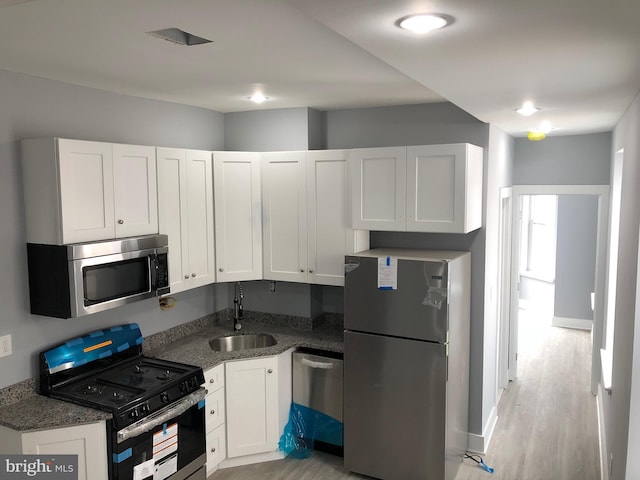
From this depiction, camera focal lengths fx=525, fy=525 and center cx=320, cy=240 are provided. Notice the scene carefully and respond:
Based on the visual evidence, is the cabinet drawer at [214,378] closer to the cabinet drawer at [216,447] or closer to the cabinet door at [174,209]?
the cabinet drawer at [216,447]

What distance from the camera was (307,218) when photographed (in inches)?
157

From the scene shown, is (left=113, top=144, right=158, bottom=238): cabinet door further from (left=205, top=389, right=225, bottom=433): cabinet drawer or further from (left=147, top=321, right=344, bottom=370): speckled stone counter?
(left=205, top=389, right=225, bottom=433): cabinet drawer

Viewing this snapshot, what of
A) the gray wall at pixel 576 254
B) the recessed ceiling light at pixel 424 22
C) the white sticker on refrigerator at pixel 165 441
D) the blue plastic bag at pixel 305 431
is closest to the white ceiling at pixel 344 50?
the recessed ceiling light at pixel 424 22

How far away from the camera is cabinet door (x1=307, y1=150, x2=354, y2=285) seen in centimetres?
385

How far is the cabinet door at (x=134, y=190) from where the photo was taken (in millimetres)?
3176

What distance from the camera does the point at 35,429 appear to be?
2.62 meters

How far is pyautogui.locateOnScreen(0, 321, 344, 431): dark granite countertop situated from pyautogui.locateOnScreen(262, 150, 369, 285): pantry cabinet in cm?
47

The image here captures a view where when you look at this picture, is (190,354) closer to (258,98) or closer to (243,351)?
(243,351)

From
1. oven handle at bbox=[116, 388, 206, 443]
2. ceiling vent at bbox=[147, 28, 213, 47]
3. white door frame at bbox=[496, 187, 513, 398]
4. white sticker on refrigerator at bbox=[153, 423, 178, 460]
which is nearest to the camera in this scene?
ceiling vent at bbox=[147, 28, 213, 47]

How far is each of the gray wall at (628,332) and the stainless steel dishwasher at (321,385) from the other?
5.83 ft

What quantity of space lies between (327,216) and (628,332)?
2115mm

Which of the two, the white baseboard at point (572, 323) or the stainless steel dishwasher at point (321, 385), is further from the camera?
the white baseboard at point (572, 323)

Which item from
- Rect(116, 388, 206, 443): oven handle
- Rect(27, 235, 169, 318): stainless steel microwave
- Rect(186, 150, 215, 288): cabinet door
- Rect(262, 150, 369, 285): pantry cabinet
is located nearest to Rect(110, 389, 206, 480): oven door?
Rect(116, 388, 206, 443): oven handle

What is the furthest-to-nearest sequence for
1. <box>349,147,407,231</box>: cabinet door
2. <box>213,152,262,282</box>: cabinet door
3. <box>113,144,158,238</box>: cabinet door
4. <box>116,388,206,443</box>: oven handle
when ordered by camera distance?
<box>213,152,262,282</box>: cabinet door, <box>349,147,407,231</box>: cabinet door, <box>113,144,158,238</box>: cabinet door, <box>116,388,206,443</box>: oven handle
